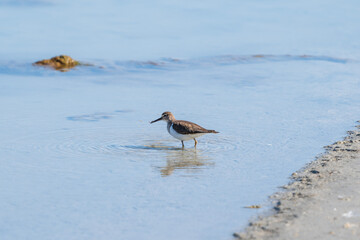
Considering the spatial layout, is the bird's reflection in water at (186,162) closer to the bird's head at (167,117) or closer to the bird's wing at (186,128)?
the bird's wing at (186,128)

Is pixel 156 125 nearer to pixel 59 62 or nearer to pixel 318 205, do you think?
pixel 318 205

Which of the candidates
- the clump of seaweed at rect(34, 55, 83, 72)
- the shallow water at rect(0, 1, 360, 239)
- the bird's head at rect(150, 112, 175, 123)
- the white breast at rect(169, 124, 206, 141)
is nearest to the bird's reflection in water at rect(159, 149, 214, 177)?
the shallow water at rect(0, 1, 360, 239)

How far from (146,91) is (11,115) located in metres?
3.11

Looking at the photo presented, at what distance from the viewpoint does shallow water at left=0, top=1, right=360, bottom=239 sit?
6309mm

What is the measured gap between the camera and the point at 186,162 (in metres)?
8.25

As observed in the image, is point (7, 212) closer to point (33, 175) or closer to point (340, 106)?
point (33, 175)

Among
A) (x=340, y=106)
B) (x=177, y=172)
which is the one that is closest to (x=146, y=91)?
(x=340, y=106)

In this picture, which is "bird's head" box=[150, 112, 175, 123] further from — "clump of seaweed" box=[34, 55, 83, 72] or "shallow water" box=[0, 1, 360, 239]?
"clump of seaweed" box=[34, 55, 83, 72]

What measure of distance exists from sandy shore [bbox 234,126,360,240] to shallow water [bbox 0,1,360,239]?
0.24 meters

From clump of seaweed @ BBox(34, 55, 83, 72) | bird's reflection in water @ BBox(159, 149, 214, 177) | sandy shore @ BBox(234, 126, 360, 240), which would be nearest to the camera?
sandy shore @ BBox(234, 126, 360, 240)

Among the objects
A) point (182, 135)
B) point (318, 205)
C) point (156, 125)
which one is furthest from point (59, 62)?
point (318, 205)

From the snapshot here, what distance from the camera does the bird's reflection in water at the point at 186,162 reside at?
7.77 metres

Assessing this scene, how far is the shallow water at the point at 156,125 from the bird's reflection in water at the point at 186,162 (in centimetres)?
2

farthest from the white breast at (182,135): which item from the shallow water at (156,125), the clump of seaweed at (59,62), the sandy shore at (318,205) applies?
the clump of seaweed at (59,62)
